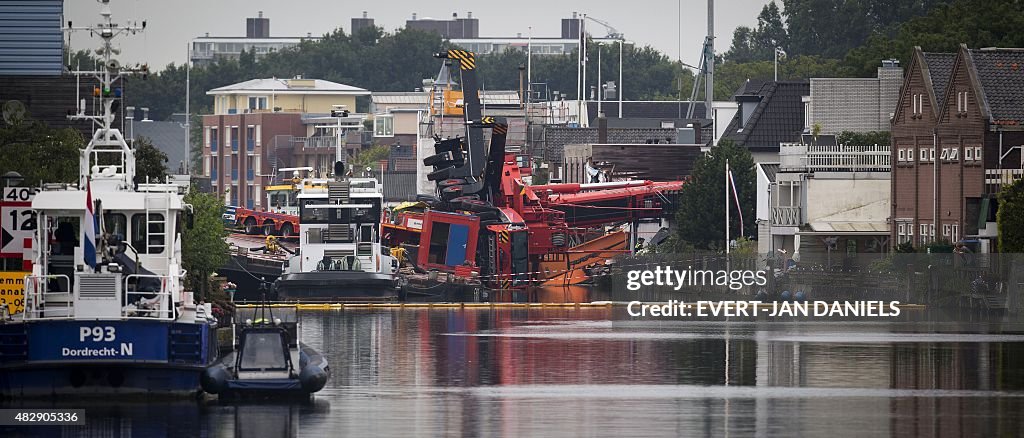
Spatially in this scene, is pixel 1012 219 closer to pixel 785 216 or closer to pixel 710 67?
pixel 785 216

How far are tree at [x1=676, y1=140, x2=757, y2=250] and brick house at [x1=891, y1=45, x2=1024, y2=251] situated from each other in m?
15.1

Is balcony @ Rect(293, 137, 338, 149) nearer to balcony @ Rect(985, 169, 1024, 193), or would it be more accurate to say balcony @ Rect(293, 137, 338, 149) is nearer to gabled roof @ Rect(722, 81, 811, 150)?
gabled roof @ Rect(722, 81, 811, 150)

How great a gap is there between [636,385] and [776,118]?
6904cm

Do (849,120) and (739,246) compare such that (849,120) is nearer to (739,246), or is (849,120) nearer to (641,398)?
(739,246)

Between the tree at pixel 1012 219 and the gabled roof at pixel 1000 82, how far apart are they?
857 centimetres

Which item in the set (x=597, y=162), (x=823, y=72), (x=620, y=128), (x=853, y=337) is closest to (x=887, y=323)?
(x=853, y=337)

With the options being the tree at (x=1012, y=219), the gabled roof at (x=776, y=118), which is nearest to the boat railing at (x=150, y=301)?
the tree at (x=1012, y=219)

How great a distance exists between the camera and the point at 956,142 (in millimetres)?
92000

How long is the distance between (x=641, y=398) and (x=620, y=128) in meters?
108

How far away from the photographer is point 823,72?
182m

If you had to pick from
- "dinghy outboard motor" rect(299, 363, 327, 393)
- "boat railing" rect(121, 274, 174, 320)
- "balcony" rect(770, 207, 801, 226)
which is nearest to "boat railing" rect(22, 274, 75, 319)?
"boat railing" rect(121, 274, 174, 320)

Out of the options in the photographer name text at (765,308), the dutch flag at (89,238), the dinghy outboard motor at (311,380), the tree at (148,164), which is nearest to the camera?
the dutch flag at (89,238)

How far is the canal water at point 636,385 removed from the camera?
137 feet

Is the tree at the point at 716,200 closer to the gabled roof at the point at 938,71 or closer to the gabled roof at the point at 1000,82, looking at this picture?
the gabled roof at the point at 938,71
